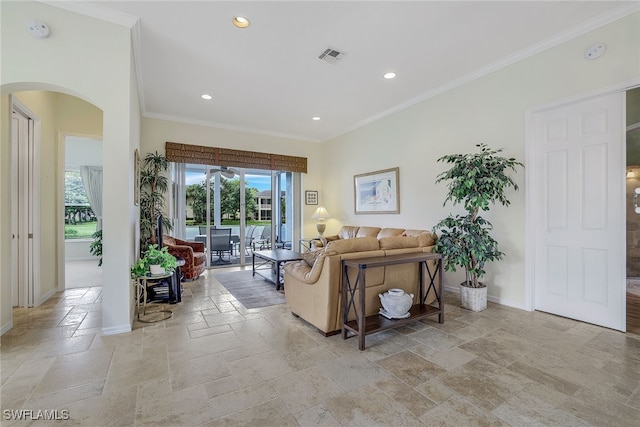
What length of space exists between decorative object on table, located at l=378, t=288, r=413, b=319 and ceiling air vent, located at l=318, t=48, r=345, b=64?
2826 mm

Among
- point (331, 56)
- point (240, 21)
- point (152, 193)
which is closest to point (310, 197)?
point (152, 193)

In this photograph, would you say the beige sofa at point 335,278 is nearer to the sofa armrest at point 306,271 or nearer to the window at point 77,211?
the sofa armrest at point 306,271

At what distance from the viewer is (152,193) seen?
17.4 ft

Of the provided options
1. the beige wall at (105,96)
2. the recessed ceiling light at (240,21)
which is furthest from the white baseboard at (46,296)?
the recessed ceiling light at (240,21)

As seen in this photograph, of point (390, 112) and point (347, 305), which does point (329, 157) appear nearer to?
point (390, 112)

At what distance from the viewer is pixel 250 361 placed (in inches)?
90.9

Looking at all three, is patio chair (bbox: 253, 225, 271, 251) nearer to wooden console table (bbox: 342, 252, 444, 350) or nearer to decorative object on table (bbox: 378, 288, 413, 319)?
wooden console table (bbox: 342, 252, 444, 350)

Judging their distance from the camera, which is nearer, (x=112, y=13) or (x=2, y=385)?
(x=2, y=385)

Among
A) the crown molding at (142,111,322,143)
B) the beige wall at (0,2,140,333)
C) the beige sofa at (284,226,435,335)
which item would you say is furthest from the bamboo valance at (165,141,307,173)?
the beige sofa at (284,226,435,335)

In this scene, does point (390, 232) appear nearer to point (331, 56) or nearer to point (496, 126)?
point (496, 126)

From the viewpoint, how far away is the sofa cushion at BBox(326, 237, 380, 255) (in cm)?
274

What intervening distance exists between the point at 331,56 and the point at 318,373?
3.43 m

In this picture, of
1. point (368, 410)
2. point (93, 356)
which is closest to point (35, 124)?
point (93, 356)

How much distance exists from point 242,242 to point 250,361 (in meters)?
4.56
